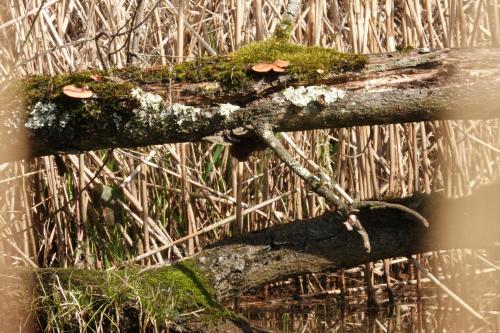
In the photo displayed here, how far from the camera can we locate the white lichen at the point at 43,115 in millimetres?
2562

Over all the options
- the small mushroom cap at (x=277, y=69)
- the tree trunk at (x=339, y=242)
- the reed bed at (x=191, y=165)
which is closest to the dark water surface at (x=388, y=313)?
the tree trunk at (x=339, y=242)

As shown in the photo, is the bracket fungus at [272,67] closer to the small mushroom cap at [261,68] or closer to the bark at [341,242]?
the small mushroom cap at [261,68]

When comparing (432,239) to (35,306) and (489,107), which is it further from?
(35,306)

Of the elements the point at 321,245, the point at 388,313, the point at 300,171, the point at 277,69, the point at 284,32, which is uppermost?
the point at 284,32

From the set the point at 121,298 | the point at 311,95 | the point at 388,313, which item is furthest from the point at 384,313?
the point at 311,95

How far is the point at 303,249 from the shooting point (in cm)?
312

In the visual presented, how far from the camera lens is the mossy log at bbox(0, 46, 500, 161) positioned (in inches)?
102

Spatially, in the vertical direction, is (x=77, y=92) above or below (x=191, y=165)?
above

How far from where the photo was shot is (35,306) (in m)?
2.98

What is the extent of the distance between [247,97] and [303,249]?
77 centimetres

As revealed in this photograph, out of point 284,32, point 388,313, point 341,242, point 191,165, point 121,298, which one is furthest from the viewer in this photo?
point 191,165

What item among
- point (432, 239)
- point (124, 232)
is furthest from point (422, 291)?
point (124, 232)

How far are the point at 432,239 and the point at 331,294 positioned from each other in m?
A: 1.13

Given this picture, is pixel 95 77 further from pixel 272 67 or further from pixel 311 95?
pixel 311 95
